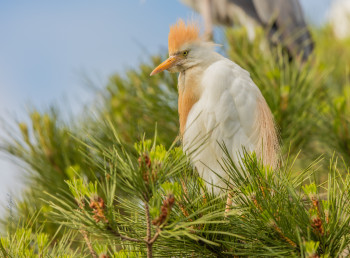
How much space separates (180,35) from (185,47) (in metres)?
0.03

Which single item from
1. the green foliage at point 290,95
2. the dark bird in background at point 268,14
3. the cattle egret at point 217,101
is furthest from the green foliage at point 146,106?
the dark bird in background at point 268,14

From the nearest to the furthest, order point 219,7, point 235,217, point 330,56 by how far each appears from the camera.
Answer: point 235,217 < point 330,56 < point 219,7

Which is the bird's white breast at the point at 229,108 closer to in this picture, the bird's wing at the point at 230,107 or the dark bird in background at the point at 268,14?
the bird's wing at the point at 230,107

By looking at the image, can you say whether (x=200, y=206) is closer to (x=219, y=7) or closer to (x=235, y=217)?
(x=235, y=217)

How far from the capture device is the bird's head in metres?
1.17

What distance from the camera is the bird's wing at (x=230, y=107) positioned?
1.12 metres

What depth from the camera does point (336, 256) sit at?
0.67 metres

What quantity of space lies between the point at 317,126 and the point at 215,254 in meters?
1.08

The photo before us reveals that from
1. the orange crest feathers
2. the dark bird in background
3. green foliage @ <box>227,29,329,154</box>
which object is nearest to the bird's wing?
the orange crest feathers

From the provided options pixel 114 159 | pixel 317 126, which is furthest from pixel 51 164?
pixel 114 159

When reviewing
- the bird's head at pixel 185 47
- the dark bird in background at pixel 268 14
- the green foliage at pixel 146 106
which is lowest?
the dark bird in background at pixel 268 14

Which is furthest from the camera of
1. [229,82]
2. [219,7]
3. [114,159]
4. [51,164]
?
[219,7]

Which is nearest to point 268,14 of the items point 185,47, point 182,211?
point 185,47

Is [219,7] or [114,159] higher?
[114,159]
